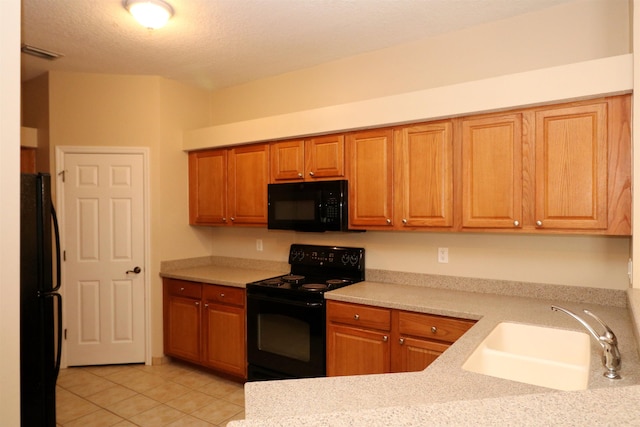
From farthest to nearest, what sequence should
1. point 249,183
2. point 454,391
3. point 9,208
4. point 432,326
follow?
point 249,183 < point 432,326 < point 9,208 < point 454,391

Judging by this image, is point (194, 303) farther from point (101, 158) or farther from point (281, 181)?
point (101, 158)

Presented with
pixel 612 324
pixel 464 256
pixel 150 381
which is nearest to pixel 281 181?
pixel 464 256

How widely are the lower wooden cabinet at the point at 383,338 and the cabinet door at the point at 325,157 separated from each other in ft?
3.24

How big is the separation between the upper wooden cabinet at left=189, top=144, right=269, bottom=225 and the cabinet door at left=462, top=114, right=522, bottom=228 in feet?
5.48

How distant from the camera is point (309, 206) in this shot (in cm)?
317

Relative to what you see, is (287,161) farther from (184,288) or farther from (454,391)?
(454,391)

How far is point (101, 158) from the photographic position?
12.3 ft

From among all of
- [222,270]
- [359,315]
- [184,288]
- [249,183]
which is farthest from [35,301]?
[222,270]

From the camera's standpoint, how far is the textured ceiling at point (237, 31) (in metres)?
2.51

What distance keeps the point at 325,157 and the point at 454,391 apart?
Answer: 2194mm

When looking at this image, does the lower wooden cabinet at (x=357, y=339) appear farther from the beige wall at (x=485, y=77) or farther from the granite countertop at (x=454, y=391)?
the beige wall at (x=485, y=77)

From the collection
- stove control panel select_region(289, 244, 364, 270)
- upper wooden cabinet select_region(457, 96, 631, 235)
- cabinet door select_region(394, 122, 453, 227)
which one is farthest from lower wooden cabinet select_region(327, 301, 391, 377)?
upper wooden cabinet select_region(457, 96, 631, 235)

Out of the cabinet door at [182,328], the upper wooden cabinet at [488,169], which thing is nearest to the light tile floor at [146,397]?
the cabinet door at [182,328]

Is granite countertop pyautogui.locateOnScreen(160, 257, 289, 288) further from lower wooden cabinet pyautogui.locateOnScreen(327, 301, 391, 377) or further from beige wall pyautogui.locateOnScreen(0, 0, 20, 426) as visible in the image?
beige wall pyautogui.locateOnScreen(0, 0, 20, 426)
